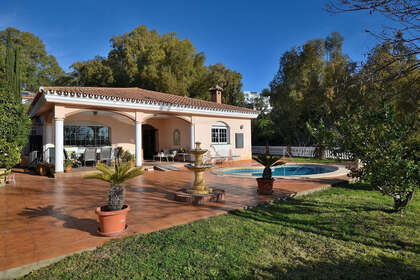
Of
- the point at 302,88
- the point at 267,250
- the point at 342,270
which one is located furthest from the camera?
the point at 302,88

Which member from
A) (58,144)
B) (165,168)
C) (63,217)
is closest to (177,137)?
(165,168)

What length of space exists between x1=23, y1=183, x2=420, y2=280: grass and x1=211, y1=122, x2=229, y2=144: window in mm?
11338

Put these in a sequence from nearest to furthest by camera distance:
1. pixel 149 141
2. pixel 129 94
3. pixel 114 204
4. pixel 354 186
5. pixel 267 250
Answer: pixel 267 250 → pixel 114 204 → pixel 354 186 → pixel 129 94 → pixel 149 141

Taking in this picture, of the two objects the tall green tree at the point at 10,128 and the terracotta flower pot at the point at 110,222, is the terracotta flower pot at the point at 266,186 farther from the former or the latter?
the tall green tree at the point at 10,128

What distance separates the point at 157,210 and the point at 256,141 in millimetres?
20407

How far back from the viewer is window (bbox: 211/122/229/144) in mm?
16375

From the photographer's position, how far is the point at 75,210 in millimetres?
5441

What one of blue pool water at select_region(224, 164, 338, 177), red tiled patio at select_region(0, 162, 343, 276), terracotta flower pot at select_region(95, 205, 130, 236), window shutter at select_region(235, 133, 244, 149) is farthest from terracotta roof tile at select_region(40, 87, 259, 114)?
terracotta flower pot at select_region(95, 205, 130, 236)

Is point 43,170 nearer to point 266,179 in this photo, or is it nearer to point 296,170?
point 266,179

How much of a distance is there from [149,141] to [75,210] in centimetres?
1285

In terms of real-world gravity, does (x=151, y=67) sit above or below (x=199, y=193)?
above

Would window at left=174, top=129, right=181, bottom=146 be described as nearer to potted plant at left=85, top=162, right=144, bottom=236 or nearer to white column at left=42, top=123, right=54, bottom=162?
white column at left=42, top=123, right=54, bottom=162

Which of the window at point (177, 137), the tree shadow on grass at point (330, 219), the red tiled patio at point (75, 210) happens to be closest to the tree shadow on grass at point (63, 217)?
the red tiled patio at point (75, 210)

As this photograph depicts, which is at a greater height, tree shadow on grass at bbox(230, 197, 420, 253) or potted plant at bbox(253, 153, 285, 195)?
potted plant at bbox(253, 153, 285, 195)
